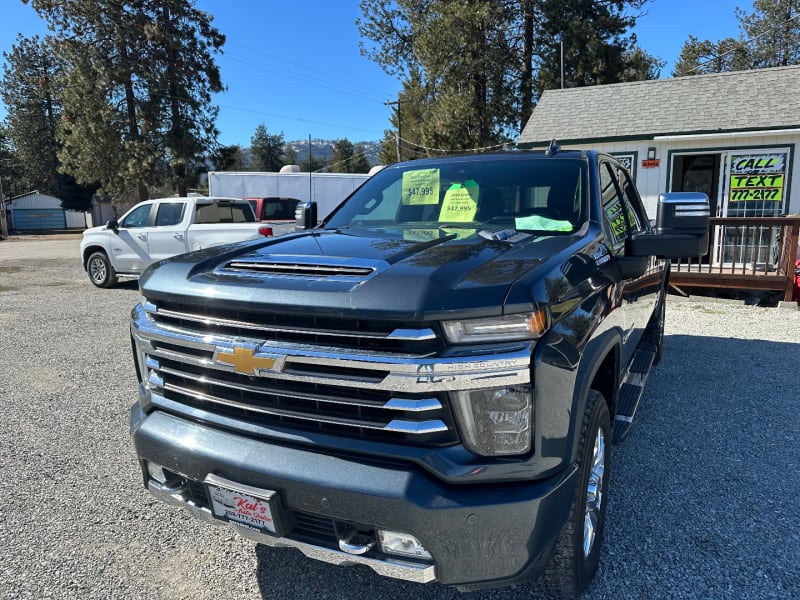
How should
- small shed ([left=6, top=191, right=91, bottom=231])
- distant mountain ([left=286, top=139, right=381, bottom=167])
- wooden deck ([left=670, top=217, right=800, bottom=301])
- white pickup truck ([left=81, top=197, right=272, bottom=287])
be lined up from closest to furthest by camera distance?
wooden deck ([left=670, top=217, right=800, bottom=301])
white pickup truck ([left=81, top=197, right=272, bottom=287])
small shed ([left=6, top=191, right=91, bottom=231])
distant mountain ([left=286, top=139, right=381, bottom=167])

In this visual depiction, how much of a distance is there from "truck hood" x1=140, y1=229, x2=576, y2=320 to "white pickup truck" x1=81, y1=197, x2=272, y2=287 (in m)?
7.56

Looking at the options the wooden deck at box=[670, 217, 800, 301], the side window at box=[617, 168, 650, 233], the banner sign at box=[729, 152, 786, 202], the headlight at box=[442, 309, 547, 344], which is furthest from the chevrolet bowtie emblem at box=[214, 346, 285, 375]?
the banner sign at box=[729, 152, 786, 202]

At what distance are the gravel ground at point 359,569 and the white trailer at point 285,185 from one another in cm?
1398

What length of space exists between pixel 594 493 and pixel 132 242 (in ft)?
34.8

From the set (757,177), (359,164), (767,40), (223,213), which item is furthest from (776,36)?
(359,164)

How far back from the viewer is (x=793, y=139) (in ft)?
35.0

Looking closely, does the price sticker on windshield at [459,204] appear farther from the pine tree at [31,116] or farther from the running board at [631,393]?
the pine tree at [31,116]

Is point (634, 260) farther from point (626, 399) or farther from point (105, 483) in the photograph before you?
point (105, 483)

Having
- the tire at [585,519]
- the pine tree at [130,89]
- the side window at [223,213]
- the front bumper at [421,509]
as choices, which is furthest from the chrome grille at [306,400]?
the pine tree at [130,89]

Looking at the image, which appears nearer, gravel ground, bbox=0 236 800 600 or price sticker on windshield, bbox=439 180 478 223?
gravel ground, bbox=0 236 800 600

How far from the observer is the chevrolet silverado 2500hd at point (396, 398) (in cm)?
173

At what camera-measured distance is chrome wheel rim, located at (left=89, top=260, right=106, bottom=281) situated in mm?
11362

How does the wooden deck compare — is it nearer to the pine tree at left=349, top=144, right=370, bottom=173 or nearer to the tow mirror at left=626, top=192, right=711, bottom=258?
the tow mirror at left=626, top=192, right=711, bottom=258

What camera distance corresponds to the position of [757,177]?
11.1 metres
